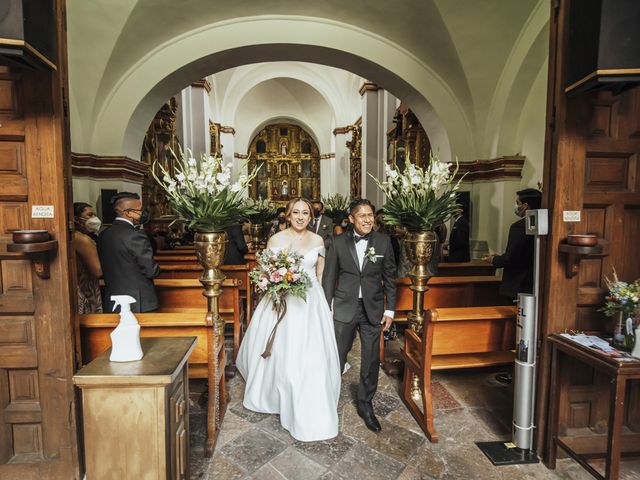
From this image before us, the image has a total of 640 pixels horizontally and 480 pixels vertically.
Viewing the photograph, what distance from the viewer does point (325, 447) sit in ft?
9.30

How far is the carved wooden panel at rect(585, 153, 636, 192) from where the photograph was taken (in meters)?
2.57

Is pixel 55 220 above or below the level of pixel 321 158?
below

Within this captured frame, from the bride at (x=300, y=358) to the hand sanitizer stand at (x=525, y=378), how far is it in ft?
4.32

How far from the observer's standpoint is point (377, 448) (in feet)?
9.32

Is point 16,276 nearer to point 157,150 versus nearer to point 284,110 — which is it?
point 157,150

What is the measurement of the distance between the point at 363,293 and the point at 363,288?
43 millimetres

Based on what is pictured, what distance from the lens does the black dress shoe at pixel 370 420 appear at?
121 inches

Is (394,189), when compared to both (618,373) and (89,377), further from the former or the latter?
(89,377)

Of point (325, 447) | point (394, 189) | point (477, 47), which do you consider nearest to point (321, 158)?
point (477, 47)

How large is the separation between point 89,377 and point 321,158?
21182 millimetres

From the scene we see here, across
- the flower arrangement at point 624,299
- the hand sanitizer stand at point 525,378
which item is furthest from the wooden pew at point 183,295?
the flower arrangement at point 624,299

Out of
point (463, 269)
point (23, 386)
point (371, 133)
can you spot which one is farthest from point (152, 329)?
point (371, 133)

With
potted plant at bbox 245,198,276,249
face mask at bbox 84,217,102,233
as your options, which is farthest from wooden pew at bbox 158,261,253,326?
potted plant at bbox 245,198,276,249

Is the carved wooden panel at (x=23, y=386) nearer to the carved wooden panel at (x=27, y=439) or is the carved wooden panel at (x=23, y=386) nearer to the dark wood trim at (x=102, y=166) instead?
the carved wooden panel at (x=27, y=439)
